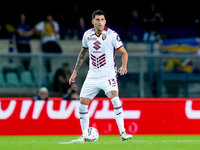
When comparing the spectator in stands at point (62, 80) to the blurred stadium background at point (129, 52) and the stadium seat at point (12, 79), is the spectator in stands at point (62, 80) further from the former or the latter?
the stadium seat at point (12, 79)

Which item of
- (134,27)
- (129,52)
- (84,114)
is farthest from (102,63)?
(134,27)

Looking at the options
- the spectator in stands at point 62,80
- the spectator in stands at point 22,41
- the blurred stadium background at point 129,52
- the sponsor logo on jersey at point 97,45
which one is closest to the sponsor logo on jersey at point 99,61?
the sponsor logo on jersey at point 97,45

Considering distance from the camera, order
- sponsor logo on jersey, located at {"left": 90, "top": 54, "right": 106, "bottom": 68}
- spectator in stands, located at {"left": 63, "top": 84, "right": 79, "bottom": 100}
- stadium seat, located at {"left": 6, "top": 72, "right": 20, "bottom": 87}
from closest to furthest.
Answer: sponsor logo on jersey, located at {"left": 90, "top": 54, "right": 106, "bottom": 68}
spectator in stands, located at {"left": 63, "top": 84, "right": 79, "bottom": 100}
stadium seat, located at {"left": 6, "top": 72, "right": 20, "bottom": 87}

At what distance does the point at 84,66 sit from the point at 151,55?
6.03 feet

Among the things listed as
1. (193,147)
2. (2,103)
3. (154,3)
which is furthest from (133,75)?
(193,147)

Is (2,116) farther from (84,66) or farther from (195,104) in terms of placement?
(195,104)

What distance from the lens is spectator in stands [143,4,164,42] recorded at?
56.7 feet

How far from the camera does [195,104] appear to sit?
1229 centimetres

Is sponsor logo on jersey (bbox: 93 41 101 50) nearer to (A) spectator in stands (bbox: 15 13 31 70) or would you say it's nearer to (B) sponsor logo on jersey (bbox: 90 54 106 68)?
(B) sponsor logo on jersey (bbox: 90 54 106 68)

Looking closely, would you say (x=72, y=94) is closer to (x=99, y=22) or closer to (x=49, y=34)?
(x=49, y=34)

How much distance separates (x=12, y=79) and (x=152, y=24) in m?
5.66

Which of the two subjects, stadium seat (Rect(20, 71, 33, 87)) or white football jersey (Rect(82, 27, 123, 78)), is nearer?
white football jersey (Rect(82, 27, 123, 78))

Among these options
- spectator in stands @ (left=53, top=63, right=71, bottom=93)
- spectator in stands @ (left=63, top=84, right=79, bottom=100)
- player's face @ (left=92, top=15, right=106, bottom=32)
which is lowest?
spectator in stands @ (left=63, top=84, right=79, bottom=100)

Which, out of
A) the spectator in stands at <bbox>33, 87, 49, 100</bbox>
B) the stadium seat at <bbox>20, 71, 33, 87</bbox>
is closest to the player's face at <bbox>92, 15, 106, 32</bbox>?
the spectator in stands at <bbox>33, 87, 49, 100</bbox>
